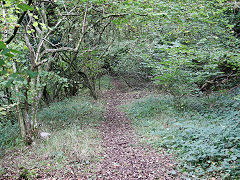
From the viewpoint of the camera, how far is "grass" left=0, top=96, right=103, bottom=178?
4715 mm

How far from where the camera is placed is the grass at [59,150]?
4.71 meters

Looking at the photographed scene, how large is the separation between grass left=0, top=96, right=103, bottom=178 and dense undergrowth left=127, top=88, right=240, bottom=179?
2057 mm

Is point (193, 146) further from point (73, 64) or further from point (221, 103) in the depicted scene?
point (73, 64)

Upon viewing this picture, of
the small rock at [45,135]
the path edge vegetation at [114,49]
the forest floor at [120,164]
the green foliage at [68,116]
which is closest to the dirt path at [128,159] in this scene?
the forest floor at [120,164]

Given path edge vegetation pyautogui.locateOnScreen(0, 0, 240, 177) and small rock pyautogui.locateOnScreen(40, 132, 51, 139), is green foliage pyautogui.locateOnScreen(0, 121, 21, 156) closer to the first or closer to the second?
path edge vegetation pyautogui.locateOnScreen(0, 0, 240, 177)

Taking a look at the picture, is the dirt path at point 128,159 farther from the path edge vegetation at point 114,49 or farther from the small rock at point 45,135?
the small rock at point 45,135

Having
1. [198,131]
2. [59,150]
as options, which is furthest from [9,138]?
[198,131]

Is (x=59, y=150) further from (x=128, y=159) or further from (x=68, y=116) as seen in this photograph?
(x=68, y=116)

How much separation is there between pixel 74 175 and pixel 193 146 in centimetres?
324

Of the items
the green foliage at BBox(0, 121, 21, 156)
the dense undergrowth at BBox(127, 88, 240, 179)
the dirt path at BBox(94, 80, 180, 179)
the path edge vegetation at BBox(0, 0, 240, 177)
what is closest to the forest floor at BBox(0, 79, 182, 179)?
the dirt path at BBox(94, 80, 180, 179)

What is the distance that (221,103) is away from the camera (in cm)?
902

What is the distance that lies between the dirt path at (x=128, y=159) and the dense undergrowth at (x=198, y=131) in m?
0.41

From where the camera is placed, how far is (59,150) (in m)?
5.52

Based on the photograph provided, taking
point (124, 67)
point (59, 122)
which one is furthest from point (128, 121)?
point (124, 67)
